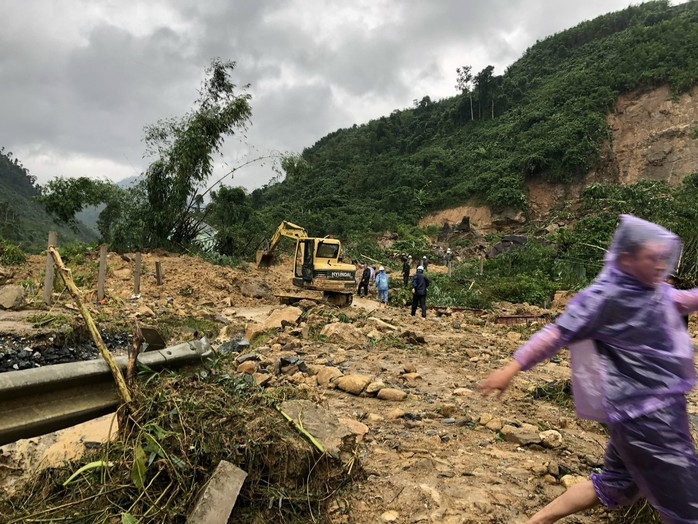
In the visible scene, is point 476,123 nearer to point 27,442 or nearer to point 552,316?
point 552,316

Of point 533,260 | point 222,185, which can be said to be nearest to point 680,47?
point 533,260

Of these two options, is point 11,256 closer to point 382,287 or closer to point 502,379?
point 382,287

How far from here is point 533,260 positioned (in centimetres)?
1719

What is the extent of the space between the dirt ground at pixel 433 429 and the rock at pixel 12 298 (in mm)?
256

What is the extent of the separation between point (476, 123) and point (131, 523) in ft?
177

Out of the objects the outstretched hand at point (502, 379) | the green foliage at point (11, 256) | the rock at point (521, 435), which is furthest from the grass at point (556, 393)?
the green foliage at point (11, 256)

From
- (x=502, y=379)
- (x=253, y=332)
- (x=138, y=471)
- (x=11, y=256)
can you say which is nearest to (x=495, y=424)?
(x=502, y=379)

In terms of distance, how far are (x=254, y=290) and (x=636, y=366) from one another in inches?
494

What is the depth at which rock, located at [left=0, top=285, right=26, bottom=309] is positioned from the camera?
7797mm

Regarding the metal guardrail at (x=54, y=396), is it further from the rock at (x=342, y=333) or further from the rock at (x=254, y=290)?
the rock at (x=254, y=290)

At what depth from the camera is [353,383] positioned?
410 centimetres

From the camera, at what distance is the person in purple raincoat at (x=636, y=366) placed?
1.50 m

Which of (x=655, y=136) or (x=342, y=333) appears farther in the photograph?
(x=655, y=136)

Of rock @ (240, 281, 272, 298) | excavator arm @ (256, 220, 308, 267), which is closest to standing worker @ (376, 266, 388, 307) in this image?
excavator arm @ (256, 220, 308, 267)
